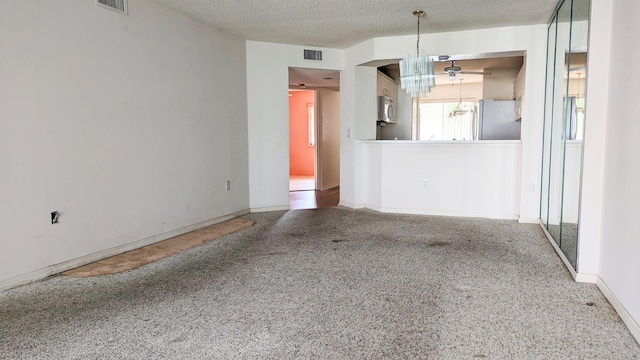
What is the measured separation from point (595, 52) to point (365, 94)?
11.1 ft

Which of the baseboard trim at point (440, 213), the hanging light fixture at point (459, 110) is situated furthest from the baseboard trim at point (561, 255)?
the hanging light fixture at point (459, 110)

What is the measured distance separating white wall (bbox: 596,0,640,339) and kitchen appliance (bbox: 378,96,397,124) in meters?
3.93

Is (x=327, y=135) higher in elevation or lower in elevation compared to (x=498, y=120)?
lower

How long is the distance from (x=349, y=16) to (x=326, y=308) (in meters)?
3.12

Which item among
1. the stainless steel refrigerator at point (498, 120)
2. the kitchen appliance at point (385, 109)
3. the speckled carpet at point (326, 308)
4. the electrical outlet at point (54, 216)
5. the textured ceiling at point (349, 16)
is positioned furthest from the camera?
the stainless steel refrigerator at point (498, 120)

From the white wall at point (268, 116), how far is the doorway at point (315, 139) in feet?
1.01

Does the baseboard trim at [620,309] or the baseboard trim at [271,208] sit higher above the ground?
the baseboard trim at [620,309]

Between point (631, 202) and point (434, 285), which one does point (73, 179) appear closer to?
point (434, 285)

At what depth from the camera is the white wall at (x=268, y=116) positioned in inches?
211

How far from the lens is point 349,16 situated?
4254mm

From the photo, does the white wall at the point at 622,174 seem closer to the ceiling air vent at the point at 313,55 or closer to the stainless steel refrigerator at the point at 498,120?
the ceiling air vent at the point at 313,55

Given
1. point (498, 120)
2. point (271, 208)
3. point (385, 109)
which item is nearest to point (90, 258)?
point (271, 208)

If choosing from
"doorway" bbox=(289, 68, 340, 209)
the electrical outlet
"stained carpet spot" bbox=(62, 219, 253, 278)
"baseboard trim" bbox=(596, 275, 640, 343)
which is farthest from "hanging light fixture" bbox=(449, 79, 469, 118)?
the electrical outlet

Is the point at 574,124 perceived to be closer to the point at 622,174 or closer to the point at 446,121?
the point at 622,174
